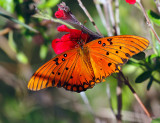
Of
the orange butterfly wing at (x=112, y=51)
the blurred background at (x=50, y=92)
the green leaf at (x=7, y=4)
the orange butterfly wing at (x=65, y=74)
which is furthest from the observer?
the blurred background at (x=50, y=92)

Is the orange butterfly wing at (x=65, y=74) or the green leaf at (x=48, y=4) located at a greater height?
the green leaf at (x=48, y=4)

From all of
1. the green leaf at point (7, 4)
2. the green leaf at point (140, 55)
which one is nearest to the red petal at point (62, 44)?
the green leaf at point (140, 55)

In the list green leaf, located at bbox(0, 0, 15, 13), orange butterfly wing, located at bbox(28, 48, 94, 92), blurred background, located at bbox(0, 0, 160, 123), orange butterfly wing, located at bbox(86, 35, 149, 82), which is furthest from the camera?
blurred background, located at bbox(0, 0, 160, 123)

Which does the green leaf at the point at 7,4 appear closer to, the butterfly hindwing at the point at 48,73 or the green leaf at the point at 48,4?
the green leaf at the point at 48,4

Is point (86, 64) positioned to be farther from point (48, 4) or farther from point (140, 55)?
point (48, 4)

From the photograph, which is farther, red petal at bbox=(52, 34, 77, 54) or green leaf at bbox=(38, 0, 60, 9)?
green leaf at bbox=(38, 0, 60, 9)

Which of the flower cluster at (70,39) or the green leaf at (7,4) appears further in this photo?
the green leaf at (7,4)

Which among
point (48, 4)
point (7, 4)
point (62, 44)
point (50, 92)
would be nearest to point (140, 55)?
point (62, 44)

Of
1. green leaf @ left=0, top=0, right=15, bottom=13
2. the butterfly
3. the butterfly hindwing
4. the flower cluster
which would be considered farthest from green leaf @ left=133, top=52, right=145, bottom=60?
green leaf @ left=0, top=0, right=15, bottom=13

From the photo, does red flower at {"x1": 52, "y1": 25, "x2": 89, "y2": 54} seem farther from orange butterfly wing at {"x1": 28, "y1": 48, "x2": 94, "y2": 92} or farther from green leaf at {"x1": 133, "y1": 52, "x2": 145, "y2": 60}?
green leaf at {"x1": 133, "y1": 52, "x2": 145, "y2": 60}
